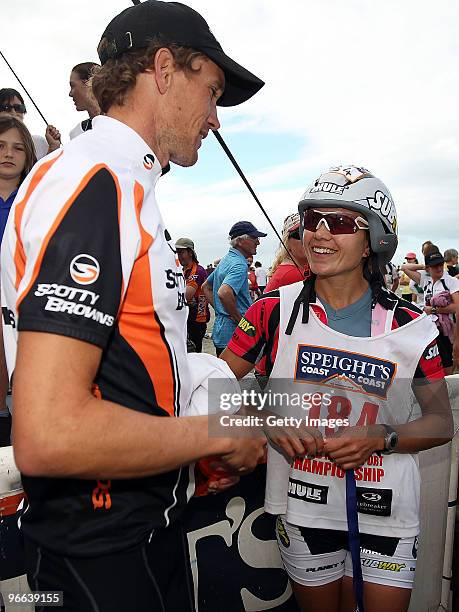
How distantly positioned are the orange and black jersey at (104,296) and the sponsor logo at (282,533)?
103cm

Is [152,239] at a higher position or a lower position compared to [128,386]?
higher

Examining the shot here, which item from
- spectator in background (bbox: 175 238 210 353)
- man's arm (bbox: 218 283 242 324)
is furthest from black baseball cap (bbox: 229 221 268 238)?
spectator in background (bbox: 175 238 210 353)

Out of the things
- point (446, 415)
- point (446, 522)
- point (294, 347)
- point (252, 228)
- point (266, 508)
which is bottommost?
point (446, 522)

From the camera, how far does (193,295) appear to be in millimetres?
9867

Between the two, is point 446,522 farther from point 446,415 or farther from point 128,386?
point 128,386

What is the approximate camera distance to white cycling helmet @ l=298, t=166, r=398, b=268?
2.58m

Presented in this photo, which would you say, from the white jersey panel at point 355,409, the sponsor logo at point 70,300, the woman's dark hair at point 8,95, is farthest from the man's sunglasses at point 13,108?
the sponsor logo at point 70,300

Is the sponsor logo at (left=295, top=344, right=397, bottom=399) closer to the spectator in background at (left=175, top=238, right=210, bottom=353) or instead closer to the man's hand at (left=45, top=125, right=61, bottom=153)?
the man's hand at (left=45, top=125, right=61, bottom=153)

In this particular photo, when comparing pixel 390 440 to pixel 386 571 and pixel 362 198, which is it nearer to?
pixel 386 571

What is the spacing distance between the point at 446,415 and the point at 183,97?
181cm

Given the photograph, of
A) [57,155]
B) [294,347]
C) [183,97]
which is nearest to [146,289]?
[57,155]

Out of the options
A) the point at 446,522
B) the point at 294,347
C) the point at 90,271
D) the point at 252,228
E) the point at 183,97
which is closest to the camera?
the point at 90,271

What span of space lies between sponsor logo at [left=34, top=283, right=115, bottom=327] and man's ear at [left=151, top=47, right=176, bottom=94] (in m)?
0.79

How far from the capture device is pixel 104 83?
5.59ft
